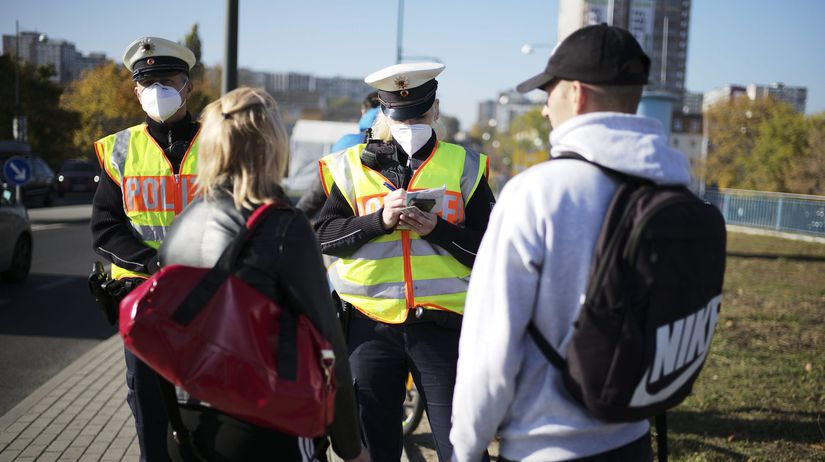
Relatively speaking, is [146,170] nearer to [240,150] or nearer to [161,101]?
[161,101]

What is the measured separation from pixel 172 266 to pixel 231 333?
27cm

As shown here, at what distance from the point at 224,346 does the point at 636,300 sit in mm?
1026

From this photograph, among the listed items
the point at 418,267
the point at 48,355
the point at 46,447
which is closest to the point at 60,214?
the point at 48,355

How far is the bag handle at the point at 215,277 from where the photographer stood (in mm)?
2061

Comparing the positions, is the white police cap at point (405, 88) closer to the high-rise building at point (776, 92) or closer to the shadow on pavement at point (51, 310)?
the shadow on pavement at point (51, 310)

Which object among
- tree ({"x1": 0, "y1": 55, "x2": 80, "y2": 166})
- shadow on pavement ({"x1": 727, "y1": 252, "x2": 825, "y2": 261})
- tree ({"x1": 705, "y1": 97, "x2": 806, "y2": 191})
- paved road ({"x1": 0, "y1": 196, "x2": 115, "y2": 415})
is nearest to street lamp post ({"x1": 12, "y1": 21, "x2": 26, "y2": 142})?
tree ({"x1": 0, "y1": 55, "x2": 80, "y2": 166})

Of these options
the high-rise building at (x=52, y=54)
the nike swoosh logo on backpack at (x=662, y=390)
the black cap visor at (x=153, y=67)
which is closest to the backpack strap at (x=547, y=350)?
the nike swoosh logo on backpack at (x=662, y=390)

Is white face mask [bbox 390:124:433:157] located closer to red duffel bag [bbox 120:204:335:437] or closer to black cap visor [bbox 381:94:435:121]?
black cap visor [bbox 381:94:435:121]

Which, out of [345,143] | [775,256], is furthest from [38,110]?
[345,143]

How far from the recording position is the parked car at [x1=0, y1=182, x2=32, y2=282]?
37.2ft

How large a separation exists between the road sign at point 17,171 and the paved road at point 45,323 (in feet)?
14.3

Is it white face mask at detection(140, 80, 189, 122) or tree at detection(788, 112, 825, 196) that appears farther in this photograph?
tree at detection(788, 112, 825, 196)

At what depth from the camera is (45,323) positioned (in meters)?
9.09

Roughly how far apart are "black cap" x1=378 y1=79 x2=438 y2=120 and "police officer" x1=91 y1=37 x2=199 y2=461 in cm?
85
